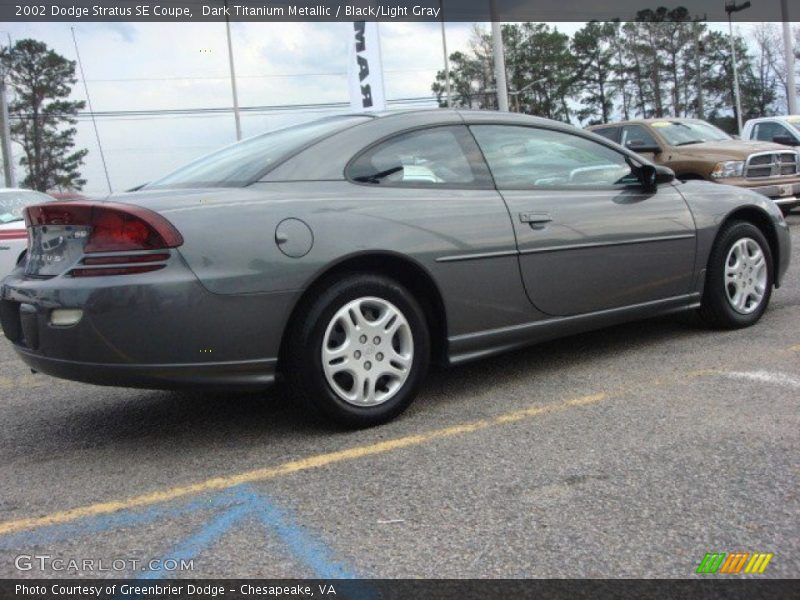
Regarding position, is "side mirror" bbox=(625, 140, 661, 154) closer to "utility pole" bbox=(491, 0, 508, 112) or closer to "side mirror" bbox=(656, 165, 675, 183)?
"side mirror" bbox=(656, 165, 675, 183)

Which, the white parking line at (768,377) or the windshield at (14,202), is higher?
the windshield at (14,202)

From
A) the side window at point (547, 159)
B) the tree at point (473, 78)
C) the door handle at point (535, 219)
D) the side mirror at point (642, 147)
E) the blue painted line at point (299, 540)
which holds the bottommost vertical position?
the blue painted line at point (299, 540)

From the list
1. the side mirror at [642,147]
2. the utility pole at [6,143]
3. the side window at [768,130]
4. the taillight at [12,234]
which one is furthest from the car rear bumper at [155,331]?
the utility pole at [6,143]

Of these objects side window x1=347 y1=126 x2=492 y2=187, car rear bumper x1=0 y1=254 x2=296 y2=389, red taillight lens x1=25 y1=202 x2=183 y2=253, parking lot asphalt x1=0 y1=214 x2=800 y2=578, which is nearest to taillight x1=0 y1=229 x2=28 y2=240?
parking lot asphalt x1=0 y1=214 x2=800 y2=578

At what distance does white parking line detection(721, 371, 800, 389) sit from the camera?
3816mm

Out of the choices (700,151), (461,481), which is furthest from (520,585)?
(700,151)

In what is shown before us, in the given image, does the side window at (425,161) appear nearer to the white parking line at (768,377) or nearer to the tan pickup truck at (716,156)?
the white parking line at (768,377)

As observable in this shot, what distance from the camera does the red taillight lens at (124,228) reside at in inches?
119

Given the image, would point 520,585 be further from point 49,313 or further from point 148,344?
point 49,313

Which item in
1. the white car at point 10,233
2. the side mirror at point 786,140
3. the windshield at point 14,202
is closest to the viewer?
the white car at point 10,233

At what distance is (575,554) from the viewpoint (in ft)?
7.43

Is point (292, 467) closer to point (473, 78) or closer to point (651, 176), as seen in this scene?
point (651, 176)

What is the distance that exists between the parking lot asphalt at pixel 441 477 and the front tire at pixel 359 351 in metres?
0.14

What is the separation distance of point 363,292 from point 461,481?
98 centimetres
